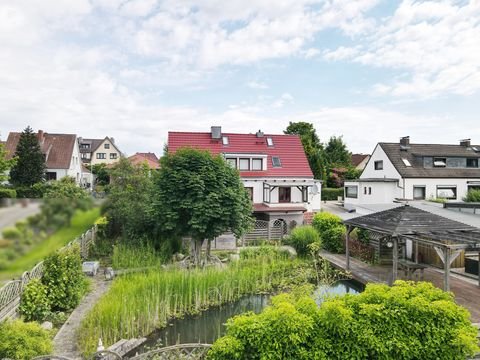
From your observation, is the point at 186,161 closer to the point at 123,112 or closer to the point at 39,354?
the point at 123,112

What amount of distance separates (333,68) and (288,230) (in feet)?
32.7

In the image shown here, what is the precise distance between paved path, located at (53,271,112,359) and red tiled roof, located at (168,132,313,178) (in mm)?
13659

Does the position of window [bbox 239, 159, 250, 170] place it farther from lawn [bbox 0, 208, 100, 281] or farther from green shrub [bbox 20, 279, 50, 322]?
lawn [bbox 0, 208, 100, 281]

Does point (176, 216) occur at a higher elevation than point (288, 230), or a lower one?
higher

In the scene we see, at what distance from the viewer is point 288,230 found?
21.2 m

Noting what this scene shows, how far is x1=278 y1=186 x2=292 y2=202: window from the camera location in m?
23.6

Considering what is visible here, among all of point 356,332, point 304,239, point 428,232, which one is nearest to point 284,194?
point 304,239

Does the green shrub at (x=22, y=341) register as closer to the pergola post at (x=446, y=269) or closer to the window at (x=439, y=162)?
the pergola post at (x=446, y=269)

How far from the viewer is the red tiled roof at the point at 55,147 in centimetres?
3584

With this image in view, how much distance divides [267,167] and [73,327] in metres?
18.0

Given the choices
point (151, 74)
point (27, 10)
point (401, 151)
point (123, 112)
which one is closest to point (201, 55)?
point (151, 74)

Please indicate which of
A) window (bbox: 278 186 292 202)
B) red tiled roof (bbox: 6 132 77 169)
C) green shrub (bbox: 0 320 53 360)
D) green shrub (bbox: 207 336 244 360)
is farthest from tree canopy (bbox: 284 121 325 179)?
green shrub (bbox: 0 320 53 360)

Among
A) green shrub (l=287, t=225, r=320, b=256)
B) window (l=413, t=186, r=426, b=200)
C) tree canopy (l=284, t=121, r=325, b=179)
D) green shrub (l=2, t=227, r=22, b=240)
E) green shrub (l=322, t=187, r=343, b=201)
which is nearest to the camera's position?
green shrub (l=2, t=227, r=22, b=240)

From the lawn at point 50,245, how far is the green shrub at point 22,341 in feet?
18.8
